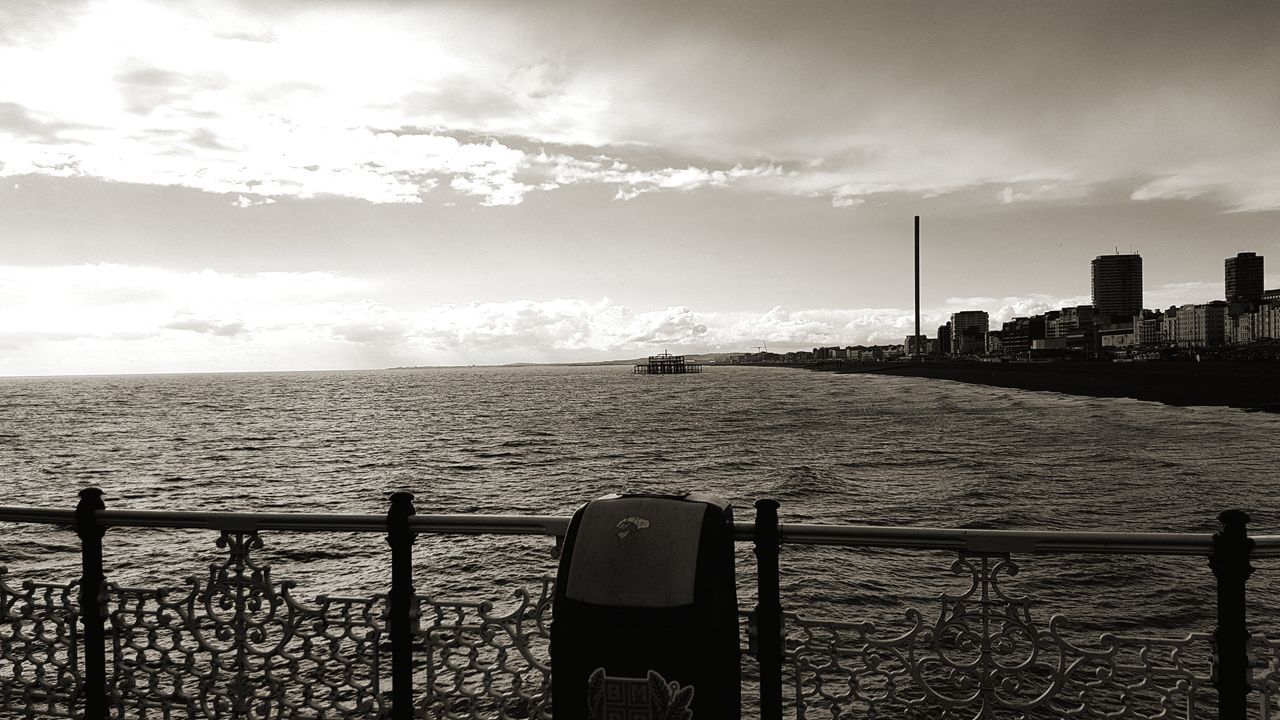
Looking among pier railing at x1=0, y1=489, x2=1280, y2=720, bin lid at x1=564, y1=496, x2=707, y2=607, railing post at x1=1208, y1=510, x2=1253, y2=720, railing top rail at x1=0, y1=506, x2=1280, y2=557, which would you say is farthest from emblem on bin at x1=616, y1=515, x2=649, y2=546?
railing post at x1=1208, y1=510, x2=1253, y2=720

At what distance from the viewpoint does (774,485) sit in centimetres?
2691

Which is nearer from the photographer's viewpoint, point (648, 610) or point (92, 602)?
point (648, 610)

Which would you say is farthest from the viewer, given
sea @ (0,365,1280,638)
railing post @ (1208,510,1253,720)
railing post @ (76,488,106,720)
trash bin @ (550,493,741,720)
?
sea @ (0,365,1280,638)

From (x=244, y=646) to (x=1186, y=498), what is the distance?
2440 cm

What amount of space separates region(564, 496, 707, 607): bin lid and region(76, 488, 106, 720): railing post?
2349 millimetres

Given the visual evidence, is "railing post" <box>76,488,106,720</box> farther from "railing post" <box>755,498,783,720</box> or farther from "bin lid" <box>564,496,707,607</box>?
"railing post" <box>755,498,783,720</box>

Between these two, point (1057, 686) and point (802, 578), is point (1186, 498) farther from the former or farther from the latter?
point (1057, 686)

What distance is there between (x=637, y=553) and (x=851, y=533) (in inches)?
35.8

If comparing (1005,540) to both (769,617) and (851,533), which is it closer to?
(851,533)

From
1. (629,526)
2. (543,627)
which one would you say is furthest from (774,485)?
(629,526)

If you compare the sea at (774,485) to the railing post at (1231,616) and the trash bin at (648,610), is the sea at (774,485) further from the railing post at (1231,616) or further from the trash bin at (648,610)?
the railing post at (1231,616)

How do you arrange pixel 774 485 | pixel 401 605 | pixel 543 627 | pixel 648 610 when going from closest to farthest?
pixel 648 610 < pixel 401 605 < pixel 543 627 < pixel 774 485

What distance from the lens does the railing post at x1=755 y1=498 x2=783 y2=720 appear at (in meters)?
3.04

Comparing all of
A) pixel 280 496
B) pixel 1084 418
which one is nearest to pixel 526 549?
pixel 280 496
